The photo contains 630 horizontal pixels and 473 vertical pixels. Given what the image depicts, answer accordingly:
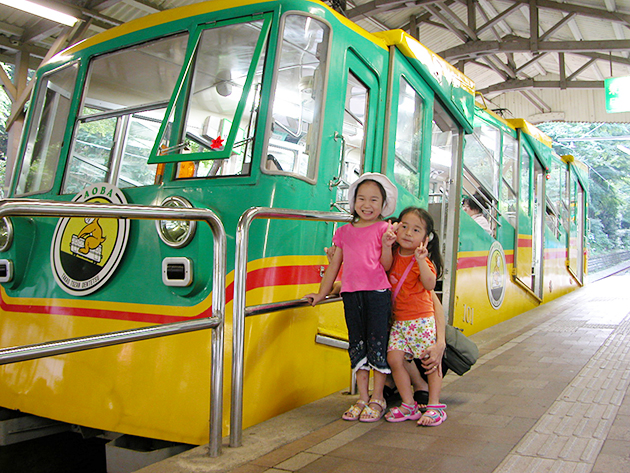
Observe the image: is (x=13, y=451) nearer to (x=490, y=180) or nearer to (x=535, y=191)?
(x=490, y=180)

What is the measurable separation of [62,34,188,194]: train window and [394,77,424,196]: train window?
1.55m

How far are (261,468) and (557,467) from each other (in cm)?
113

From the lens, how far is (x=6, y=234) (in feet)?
11.2

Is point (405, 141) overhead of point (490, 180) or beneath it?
beneath

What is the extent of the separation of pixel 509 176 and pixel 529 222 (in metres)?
0.90

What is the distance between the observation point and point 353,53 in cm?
331

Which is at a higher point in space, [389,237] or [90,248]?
[389,237]

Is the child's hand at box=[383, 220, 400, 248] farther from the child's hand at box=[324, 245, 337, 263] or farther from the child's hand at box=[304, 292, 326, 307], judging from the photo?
the child's hand at box=[304, 292, 326, 307]

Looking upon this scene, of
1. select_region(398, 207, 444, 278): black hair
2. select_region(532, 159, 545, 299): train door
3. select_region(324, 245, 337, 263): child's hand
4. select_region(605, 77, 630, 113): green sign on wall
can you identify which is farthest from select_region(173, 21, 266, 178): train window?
select_region(605, 77, 630, 113): green sign on wall

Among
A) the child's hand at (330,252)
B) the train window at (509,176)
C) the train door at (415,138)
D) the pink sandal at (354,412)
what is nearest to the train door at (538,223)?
the train window at (509,176)

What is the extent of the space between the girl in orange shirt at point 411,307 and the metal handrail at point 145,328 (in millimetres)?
Answer: 871

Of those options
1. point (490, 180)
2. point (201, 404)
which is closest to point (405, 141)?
point (201, 404)

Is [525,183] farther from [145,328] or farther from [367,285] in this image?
[145,328]

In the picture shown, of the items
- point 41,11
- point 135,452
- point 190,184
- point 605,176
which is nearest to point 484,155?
point 190,184
